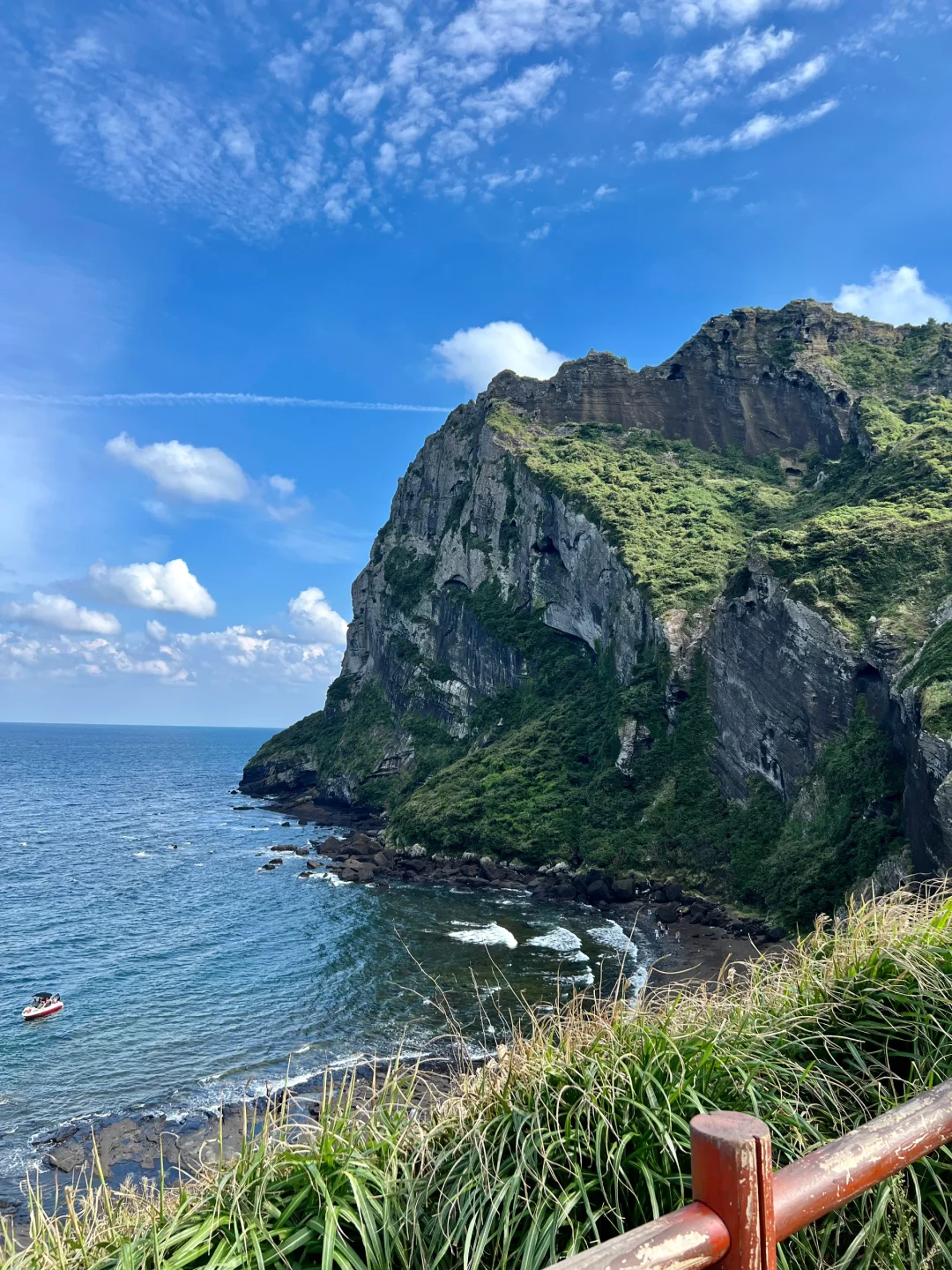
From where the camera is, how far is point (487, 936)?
33.6 meters

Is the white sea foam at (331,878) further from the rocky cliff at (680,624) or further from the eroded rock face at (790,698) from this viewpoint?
the eroded rock face at (790,698)

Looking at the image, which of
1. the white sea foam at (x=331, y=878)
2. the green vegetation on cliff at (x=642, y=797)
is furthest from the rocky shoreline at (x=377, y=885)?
the green vegetation on cliff at (x=642, y=797)

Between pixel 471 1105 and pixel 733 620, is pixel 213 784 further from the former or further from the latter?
pixel 471 1105

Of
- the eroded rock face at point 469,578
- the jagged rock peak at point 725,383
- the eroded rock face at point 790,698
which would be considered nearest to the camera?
the eroded rock face at point 790,698

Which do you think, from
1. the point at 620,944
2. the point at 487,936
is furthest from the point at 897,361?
the point at 487,936

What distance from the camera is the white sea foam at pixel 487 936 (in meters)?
32.8

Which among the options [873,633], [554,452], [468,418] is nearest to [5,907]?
[873,633]

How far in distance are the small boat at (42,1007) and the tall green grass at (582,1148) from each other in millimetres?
26204

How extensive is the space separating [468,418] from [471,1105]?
82.8 metres

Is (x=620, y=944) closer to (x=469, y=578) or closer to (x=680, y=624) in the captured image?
(x=680, y=624)

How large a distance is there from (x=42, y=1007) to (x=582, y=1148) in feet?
93.4

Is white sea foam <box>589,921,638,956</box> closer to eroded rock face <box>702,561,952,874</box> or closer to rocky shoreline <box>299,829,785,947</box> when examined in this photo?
rocky shoreline <box>299,829,785,947</box>

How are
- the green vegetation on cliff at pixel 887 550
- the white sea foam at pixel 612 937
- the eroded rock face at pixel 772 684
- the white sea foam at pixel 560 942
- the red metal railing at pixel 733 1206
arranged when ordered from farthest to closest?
1. the eroded rock face at pixel 772 684
2. the green vegetation on cliff at pixel 887 550
3. the white sea foam at pixel 612 937
4. the white sea foam at pixel 560 942
5. the red metal railing at pixel 733 1206

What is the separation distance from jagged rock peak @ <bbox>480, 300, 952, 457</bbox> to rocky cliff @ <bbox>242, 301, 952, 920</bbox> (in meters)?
0.25
